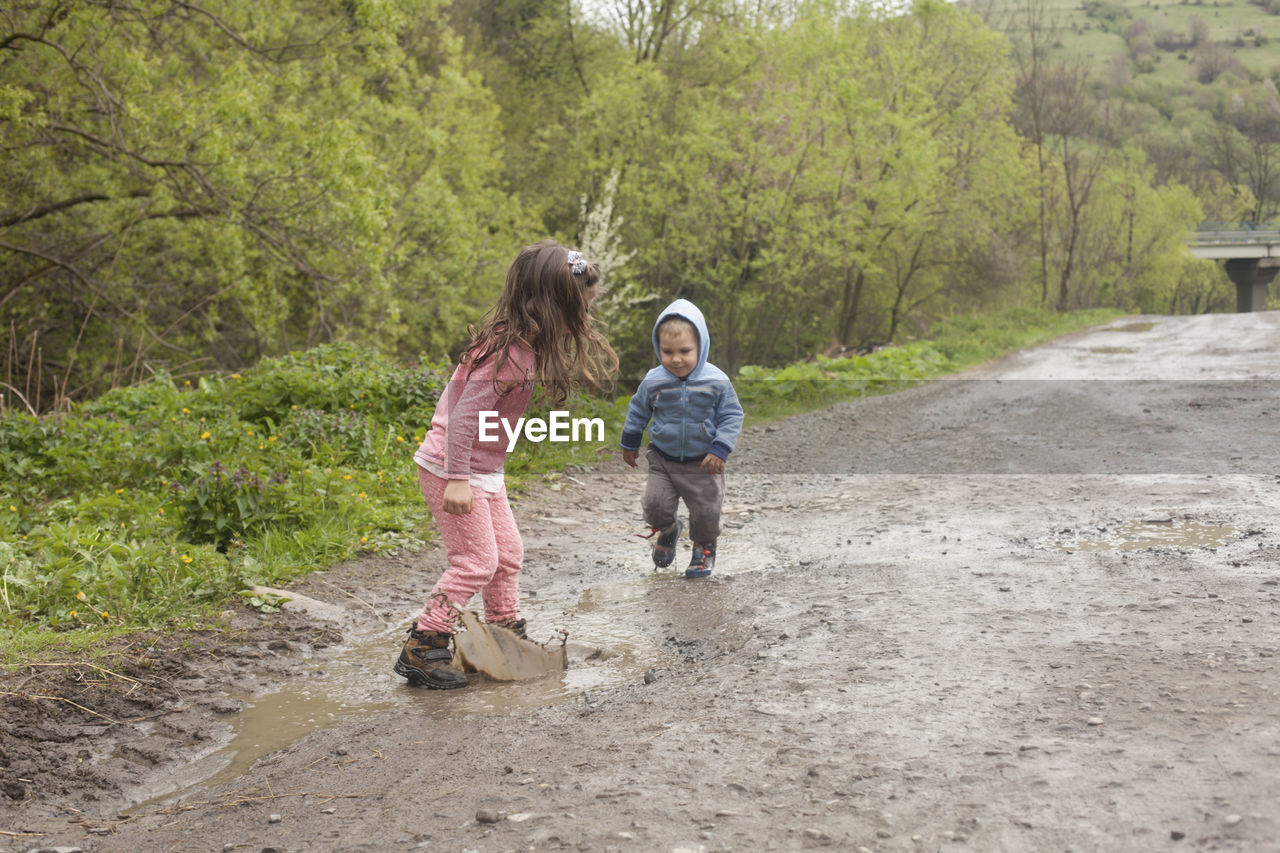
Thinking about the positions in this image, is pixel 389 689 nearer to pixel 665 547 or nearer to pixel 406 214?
pixel 665 547

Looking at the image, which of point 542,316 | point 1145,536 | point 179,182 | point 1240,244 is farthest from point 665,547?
point 1240,244

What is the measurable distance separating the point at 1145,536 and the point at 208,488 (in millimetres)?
5277

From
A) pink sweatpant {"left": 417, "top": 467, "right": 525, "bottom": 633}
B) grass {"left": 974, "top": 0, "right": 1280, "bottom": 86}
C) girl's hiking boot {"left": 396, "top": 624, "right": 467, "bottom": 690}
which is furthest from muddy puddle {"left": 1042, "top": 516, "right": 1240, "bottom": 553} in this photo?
grass {"left": 974, "top": 0, "right": 1280, "bottom": 86}

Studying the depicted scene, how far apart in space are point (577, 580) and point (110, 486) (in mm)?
3506

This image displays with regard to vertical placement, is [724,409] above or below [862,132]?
below

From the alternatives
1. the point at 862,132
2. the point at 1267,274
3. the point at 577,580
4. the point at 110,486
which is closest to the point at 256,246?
the point at 110,486

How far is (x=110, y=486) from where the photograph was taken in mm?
7258

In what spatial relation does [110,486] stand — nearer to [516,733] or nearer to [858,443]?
[516,733]

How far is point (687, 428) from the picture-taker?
19.0 ft

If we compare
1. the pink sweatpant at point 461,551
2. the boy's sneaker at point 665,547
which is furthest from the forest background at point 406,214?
the boy's sneaker at point 665,547

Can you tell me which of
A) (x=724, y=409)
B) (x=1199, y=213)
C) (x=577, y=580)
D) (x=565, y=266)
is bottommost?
(x=577, y=580)

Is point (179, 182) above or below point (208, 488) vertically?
above

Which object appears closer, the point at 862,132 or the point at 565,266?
the point at 565,266

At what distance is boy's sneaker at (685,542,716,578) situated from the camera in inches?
230
